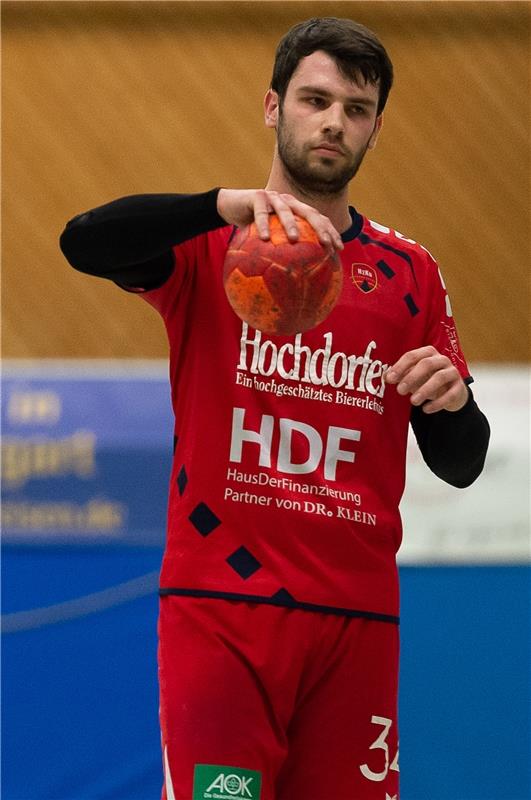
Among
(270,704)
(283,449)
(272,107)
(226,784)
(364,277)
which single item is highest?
(272,107)

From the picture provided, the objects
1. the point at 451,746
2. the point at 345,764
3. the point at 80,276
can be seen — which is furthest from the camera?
the point at 80,276

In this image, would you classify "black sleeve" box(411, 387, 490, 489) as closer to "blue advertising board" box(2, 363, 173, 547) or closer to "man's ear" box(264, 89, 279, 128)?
"man's ear" box(264, 89, 279, 128)

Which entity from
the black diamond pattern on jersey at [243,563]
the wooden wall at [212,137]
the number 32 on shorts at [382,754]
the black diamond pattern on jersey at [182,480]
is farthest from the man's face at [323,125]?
the wooden wall at [212,137]

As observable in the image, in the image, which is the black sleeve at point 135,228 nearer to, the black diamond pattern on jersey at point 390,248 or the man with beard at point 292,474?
the man with beard at point 292,474

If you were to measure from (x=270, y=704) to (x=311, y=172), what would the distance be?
2.93ft

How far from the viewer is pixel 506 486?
356 centimetres

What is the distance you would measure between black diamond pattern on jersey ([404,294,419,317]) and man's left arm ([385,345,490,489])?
0.18 metres

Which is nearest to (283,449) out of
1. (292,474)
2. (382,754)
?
(292,474)

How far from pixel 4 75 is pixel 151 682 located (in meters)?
3.19

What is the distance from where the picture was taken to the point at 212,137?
208 inches

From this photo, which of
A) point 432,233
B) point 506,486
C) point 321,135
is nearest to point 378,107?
point 321,135

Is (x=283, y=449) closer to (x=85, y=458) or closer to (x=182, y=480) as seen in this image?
(x=182, y=480)

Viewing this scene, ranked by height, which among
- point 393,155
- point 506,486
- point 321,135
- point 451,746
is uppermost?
point 393,155

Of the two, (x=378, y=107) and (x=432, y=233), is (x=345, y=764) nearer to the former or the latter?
(x=378, y=107)
